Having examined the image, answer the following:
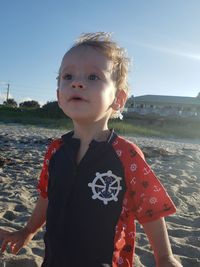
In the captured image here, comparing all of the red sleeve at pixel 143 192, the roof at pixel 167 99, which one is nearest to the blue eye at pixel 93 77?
the red sleeve at pixel 143 192

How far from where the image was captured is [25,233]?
8.20 feet

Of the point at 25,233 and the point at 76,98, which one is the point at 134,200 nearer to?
the point at 76,98

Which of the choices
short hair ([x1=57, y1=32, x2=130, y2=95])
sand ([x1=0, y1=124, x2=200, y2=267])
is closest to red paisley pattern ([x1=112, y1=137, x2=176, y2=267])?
short hair ([x1=57, y1=32, x2=130, y2=95])

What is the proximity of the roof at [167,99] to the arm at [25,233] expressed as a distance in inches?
1858

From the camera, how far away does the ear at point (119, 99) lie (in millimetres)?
2352

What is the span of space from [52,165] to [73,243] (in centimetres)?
47

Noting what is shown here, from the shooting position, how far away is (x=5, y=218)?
4266mm

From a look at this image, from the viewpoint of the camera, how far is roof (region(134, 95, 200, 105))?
4922 centimetres

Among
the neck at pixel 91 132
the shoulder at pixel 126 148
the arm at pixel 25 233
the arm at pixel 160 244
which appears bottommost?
the arm at pixel 25 233

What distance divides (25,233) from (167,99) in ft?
162

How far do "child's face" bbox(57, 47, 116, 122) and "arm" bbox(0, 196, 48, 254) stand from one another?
2.21ft

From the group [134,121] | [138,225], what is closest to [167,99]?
[134,121]

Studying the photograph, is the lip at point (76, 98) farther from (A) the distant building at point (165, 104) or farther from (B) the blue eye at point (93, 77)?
(A) the distant building at point (165, 104)

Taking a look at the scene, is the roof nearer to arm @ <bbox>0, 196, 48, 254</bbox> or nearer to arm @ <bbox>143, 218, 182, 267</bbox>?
arm @ <bbox>0, 196, 48, 254</bbox>
